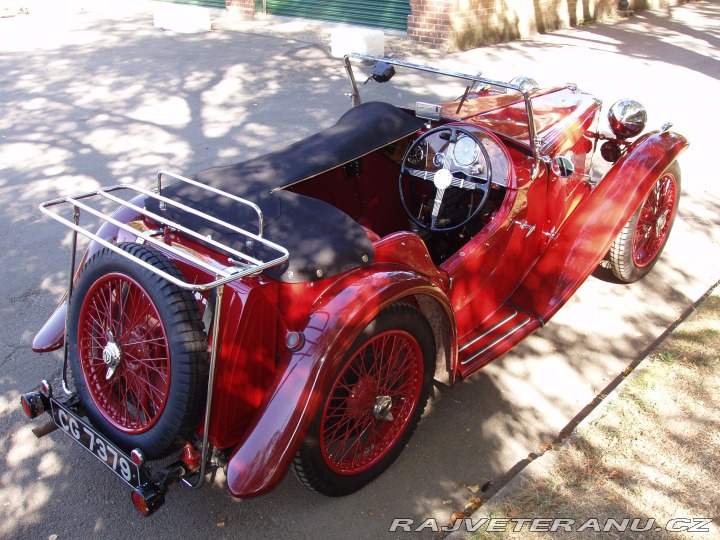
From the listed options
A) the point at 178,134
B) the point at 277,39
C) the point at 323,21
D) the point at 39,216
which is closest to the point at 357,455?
the point at 39,216

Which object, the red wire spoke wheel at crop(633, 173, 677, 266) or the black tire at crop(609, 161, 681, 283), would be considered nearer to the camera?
the black tire at crop(609, 161, 681, 283)

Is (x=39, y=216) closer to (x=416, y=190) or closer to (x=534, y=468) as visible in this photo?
(x=416, y=190)

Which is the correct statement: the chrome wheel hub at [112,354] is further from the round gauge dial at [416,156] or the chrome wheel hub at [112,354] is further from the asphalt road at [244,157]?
the round gauge dial at [416,156]

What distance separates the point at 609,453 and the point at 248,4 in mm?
12986

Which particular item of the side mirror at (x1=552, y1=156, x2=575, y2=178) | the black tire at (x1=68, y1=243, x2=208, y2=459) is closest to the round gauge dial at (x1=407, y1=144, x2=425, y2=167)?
the side mirror at (x1=552, y1=156, x2=575, y2=178)

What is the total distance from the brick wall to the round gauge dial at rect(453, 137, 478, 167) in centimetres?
774

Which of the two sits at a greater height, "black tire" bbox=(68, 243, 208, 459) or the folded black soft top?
the folded black soft top

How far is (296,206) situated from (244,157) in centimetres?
423

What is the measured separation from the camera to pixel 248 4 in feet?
45.4

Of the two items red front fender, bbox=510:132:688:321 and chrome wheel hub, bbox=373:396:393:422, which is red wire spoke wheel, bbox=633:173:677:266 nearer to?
red front fender, bbox=510:132:688:321

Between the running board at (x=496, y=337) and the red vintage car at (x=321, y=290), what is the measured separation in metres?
0.01

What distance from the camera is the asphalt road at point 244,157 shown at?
3.12 meters

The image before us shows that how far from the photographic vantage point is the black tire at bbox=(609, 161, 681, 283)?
454cm

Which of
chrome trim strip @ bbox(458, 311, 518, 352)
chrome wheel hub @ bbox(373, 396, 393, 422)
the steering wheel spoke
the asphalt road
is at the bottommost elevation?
the asphalt road
